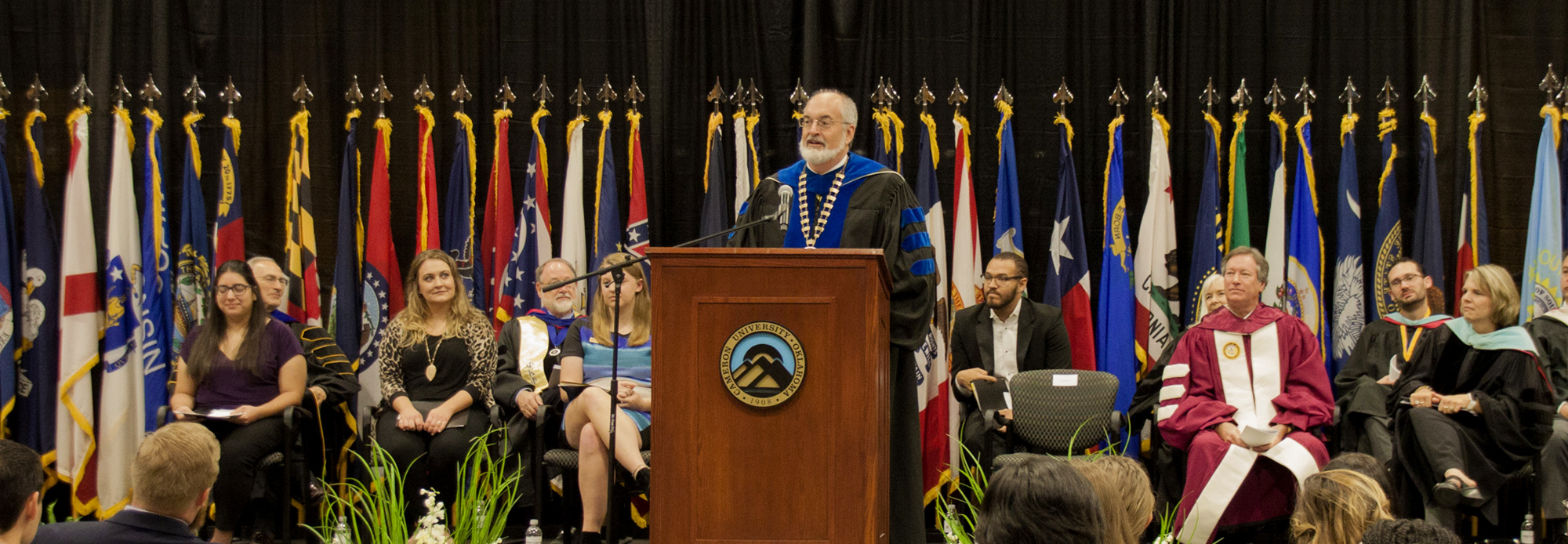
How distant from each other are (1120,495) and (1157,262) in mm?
4105

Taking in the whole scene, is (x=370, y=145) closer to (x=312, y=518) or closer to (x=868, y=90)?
(x=312, y=518)

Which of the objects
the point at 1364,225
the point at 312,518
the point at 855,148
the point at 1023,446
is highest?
the point at 855,148

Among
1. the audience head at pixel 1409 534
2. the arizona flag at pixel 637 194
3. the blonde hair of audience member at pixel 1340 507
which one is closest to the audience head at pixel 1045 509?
the audience head at pixel 1409 534

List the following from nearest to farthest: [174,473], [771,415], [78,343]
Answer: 1. [174,473]
2. [771,415]
3. [78,343]

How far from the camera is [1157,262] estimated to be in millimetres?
6273

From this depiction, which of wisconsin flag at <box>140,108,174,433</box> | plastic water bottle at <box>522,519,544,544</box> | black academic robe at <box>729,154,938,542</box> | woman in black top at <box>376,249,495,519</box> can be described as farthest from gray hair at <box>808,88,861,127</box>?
wisconsin flag at <box>140,108,174,433</box>

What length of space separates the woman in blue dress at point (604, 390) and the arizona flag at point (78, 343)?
2559mm

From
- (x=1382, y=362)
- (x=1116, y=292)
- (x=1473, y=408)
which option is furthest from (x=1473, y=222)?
(x=1116, y=292)

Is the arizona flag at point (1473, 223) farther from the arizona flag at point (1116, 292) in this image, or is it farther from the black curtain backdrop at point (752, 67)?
the arizona flag at point (1116, 292)

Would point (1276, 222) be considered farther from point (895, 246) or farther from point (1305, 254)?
point (895, 246)

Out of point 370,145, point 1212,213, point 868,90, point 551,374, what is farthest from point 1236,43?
point 370,145

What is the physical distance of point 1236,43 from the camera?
6703 millimetres

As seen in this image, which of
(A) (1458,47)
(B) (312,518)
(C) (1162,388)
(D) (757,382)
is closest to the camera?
(D) (757,382)

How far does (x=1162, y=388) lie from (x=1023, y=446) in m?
0.66
